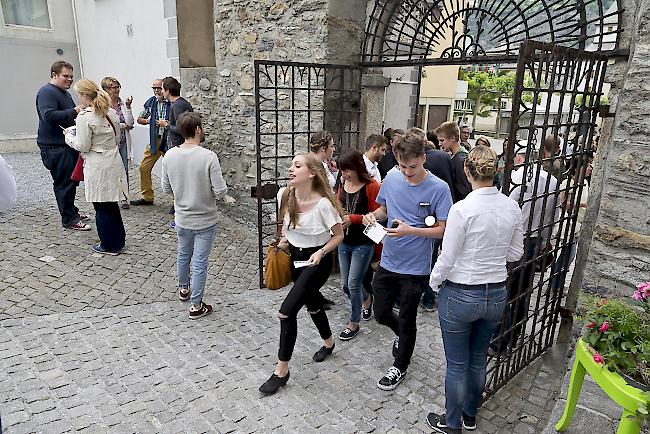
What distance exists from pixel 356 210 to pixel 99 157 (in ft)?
9.86

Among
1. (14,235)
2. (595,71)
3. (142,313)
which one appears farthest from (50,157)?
(595,71)

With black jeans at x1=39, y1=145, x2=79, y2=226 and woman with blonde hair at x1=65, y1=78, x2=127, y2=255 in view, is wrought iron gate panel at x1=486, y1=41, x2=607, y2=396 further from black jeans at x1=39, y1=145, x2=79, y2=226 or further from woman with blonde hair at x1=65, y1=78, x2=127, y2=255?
black jeans at x1=39, y1=145, x2=79, y2=226

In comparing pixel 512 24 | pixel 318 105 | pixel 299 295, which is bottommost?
pixel 299 295

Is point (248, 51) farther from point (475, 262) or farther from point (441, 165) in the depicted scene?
point (475, 262)

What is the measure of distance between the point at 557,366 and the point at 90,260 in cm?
475

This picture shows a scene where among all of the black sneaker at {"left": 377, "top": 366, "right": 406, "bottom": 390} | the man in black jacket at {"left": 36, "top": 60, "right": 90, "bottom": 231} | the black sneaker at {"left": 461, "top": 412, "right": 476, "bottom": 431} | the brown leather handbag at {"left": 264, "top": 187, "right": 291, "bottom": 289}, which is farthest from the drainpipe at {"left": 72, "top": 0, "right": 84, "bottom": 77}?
the black sneaker at {"left": 461, "top": 412, "right": 476, "bottom": 431}

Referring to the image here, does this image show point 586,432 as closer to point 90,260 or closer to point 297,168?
point 297,168

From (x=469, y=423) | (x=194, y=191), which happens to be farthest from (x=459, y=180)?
(x=194, y=191)

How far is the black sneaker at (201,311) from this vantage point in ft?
13.3

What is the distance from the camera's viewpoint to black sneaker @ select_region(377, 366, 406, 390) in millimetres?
3131

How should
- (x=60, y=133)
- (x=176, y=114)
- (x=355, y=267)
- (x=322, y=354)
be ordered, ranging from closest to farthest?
(x=322, y=354), (x=355, y=267), (x=60, y=133), (x=176, y=114)

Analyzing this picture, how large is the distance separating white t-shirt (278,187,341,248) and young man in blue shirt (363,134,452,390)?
24 centimetres

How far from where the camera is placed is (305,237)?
3.05m

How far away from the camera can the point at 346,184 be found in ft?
12.0
